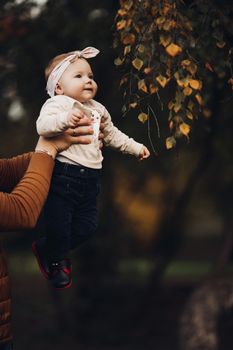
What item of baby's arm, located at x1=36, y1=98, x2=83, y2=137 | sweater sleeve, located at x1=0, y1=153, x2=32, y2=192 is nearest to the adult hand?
baby's arm, located at x1=36, y1=98, x2=83, y2=137

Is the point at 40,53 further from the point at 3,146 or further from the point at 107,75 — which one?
the point at 3,146

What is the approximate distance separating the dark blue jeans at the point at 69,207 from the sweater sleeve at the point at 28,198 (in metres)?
0.28

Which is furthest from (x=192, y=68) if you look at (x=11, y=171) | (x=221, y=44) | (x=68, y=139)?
(x=11, y=171)

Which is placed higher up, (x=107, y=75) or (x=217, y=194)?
(x=107, y=75)

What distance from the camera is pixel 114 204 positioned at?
14.5m

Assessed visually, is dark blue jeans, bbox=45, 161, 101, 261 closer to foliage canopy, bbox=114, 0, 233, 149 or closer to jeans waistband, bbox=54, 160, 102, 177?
jeans waistband, bbox=54, 160, 102, 177

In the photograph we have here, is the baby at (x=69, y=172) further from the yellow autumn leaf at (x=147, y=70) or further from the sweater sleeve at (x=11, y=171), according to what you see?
the yellow autumn leaf at (x=147, y=70)

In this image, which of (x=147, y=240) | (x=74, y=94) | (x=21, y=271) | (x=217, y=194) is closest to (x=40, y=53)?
(x=74, y=94)

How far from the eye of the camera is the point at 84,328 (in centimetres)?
1541

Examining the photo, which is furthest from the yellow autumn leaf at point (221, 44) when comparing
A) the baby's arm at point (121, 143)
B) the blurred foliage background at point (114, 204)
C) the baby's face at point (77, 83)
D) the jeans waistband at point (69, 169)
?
the blurred foliage background at point (114, 204)

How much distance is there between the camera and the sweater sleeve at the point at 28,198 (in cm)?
370

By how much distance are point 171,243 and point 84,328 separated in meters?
2.18

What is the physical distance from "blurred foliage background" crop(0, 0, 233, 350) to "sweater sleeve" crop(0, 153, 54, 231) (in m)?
4.66

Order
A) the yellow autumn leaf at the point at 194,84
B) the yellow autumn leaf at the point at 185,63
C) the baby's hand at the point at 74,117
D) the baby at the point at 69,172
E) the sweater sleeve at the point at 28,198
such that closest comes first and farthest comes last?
the sweater sleeve at the point at 28,198 → the baby's hand at the point at 74,117 → the baby at the point at 69,172 → the yellow autumn leaf at the point at 194,84 → the yellow autumn leaf at the point at 185,63
